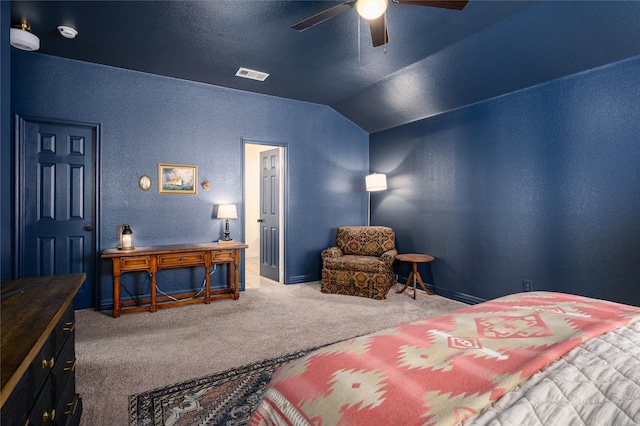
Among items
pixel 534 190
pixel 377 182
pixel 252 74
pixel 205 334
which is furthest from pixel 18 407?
pixel 377 182

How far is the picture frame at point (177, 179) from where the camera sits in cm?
410

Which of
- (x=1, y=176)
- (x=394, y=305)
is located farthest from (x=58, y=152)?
(x=394, y=305)

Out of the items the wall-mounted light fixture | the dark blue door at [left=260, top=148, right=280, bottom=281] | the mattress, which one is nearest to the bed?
the mattress

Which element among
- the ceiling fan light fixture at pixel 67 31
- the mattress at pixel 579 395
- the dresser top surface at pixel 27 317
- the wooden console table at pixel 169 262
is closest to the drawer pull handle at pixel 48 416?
the dresser top surface at pixel 27 317

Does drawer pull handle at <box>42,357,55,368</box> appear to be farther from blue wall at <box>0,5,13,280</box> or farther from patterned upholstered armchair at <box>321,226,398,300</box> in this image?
patterned upholstered armchair at <box>321,226,398,300</box>

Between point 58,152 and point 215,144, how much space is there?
5.68 ft

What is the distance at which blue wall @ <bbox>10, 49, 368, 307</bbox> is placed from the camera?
3621mm

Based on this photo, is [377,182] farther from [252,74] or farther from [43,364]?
[43,364]

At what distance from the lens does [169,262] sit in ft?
12.2

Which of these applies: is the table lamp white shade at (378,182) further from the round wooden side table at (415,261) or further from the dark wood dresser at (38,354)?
the dark wood dresser at (38,354)

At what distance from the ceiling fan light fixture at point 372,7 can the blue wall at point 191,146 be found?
2825mm

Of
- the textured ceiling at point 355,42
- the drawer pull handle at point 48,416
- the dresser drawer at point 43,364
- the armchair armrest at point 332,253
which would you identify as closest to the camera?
the dresser drawer at point 43,364

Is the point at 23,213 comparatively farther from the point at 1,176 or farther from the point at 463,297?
the point at 463,297

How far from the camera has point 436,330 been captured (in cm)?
127
